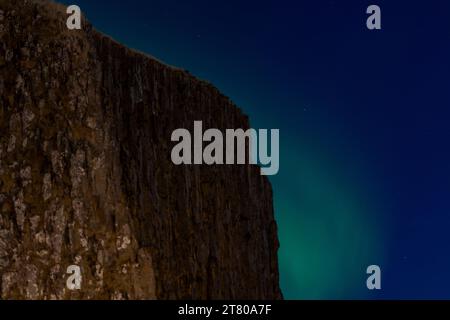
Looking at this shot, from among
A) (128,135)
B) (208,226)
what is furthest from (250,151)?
(128,135)

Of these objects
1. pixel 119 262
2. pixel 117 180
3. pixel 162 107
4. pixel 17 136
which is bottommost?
pixel 119 262

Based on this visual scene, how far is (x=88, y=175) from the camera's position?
5449mm

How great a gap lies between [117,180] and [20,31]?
1.55 metres

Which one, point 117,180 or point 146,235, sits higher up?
point 117,180

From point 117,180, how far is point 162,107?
4.29ft

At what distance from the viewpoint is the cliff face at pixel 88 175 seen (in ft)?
17.5

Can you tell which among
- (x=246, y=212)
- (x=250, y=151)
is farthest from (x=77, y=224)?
(x=250, y=151)

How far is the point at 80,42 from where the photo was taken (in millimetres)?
5785

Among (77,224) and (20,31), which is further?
(20,31)

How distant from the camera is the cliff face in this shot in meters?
5.33
